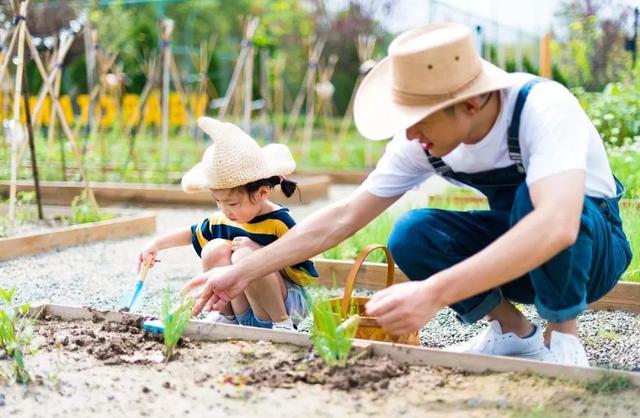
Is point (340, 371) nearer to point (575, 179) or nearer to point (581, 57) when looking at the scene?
point (575, 179)

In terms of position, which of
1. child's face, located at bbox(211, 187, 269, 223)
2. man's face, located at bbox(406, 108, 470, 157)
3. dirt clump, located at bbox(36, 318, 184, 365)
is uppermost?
man's face, located at bbox(406, 108, 470, 157)

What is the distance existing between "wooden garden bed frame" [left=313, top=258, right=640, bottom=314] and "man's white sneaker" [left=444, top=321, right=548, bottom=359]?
3.47 ft

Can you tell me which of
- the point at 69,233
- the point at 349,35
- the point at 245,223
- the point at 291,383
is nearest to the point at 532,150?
the point at 291,383

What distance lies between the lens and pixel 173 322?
292cm

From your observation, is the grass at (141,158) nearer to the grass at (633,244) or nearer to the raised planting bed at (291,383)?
the grass at (633,244)

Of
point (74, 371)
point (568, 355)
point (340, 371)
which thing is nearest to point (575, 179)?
point (568, 355)

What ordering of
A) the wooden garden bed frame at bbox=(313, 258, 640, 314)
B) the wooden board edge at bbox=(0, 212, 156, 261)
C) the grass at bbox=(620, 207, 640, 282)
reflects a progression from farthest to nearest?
the wooden board edge at bbox=(0, 212, 156, 261) < the grass at bbox=(620, 207, 640, 282) < the wooden garden bed frame at bbox=(313, 258, 640, 314)

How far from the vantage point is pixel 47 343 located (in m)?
3.15

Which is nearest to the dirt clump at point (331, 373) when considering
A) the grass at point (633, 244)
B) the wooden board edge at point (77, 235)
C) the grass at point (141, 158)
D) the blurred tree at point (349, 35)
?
the grass at point (633, 244)

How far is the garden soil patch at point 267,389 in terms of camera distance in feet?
8.15

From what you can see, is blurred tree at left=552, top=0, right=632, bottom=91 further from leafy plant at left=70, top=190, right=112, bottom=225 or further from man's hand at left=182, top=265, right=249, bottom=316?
man's hand at left=182, top=265, right=249, bottom=316

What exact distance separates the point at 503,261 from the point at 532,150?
0.40 meters

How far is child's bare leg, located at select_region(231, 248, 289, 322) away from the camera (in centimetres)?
331

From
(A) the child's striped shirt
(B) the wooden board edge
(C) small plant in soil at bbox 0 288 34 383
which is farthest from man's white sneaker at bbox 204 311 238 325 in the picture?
(B) the wooden board edge
